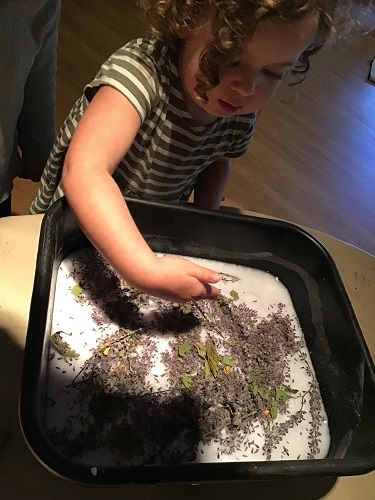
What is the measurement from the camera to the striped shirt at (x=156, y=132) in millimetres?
702

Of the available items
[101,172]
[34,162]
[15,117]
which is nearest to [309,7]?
[101,172]

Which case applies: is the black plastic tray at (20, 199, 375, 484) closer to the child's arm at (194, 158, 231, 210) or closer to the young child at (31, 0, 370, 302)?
the young child at (31, 0, 370, 302)

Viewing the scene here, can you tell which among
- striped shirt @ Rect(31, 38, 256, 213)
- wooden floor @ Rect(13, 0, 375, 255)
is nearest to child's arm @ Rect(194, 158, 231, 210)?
striped shirt @ Rect(31, 38, 256, 213)

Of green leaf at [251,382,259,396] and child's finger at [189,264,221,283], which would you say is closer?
child's finger at [189,264,221,283]

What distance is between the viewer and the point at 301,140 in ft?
6.29

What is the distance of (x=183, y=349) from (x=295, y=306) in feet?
0.65

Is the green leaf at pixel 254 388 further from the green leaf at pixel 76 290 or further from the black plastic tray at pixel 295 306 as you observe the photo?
the green leaf at pixel 76 290

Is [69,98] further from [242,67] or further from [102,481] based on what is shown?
[102,481]

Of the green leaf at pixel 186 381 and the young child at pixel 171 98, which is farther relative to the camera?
the green leaf at pixel 186 381

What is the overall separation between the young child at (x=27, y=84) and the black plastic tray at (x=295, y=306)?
18 centimetres

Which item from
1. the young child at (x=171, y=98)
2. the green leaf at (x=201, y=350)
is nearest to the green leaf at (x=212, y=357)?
the green leaf at (x=201, y=350)

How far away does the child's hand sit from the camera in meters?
0.58

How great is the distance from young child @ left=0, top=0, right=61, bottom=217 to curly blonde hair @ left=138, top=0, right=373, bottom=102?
0.13 m

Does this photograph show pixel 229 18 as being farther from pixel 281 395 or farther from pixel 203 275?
pixel 281 395
